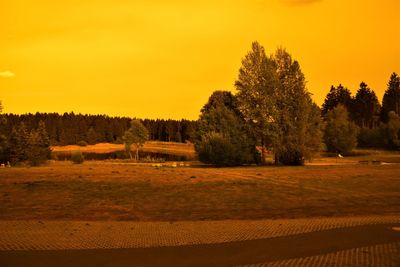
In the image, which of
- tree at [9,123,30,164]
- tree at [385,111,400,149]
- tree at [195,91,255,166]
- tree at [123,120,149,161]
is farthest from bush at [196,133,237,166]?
tree at [385,111,400,149]

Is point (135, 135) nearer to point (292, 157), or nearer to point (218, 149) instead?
point (218, 149)

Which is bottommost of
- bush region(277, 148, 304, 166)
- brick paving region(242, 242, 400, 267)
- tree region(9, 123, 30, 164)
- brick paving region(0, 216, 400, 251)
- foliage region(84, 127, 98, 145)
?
brick paving region(242, 242, 400, 267)

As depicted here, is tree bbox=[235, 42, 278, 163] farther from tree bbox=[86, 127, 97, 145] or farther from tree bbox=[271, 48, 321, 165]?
tree bbox=[86, 127, 97, 145]

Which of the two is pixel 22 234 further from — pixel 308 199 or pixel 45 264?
pixel 308 199

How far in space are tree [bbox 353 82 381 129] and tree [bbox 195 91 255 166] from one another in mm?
91485

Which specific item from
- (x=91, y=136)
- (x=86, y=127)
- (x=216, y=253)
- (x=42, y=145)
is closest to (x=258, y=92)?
(x=42, y=145)

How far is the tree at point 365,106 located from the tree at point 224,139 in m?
91.5

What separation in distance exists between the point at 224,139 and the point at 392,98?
9101 cm

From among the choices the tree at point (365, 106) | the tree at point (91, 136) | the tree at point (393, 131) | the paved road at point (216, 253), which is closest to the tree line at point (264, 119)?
the paved road at point (216, 253)

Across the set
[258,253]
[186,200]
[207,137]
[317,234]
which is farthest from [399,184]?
[207,137]

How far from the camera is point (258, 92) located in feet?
157

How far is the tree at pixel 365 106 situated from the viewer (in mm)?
131250

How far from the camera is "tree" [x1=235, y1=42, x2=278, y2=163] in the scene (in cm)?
4709

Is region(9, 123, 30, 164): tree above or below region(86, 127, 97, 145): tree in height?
below
